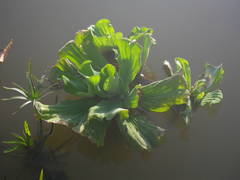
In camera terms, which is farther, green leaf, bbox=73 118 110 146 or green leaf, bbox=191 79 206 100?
green leaf, bbox=191 79 206 100

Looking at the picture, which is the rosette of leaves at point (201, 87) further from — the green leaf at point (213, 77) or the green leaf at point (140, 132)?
the green leaf at point (140, 132)

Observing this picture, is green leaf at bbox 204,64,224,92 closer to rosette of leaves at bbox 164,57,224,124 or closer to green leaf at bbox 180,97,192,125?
rosette of leaves at bbox 164,57,224,124

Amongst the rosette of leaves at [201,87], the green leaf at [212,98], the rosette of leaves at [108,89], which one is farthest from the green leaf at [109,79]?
the green leaf at [212,98]

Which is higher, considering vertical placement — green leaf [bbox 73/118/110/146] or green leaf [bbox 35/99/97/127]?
green leaf [bbox 35/99/97/127]

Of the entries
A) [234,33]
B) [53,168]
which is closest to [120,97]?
[53,168]

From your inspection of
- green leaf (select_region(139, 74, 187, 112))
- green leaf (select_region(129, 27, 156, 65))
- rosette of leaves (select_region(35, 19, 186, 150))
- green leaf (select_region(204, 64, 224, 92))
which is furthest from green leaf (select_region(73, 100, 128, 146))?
green leaf (select_region(204, 64, 224, 92))

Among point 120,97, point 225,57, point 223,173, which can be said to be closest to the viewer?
point 120,97

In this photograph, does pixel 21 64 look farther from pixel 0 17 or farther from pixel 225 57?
pixel 225 57

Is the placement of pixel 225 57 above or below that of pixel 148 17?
below
